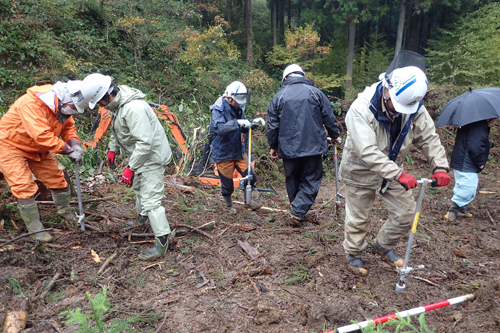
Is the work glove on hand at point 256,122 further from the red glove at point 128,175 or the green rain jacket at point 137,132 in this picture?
the red glove at point 128,175

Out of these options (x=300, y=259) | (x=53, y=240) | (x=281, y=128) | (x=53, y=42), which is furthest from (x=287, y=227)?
(x=53, y=42)

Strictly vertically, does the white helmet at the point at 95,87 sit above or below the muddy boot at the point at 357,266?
above

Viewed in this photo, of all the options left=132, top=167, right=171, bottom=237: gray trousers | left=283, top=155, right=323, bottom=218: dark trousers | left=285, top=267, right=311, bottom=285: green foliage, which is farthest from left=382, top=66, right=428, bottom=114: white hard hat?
left=132, top=167, right=171, bottom=237: gray trousers

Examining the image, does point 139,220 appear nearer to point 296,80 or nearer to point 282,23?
point 296,80

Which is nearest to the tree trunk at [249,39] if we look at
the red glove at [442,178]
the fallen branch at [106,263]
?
the fallen branch at [106,263]

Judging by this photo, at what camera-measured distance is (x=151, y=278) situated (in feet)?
10.9

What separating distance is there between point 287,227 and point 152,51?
1013 centimetres

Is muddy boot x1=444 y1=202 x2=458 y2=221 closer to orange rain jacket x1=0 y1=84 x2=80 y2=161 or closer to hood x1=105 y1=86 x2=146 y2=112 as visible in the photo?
hood x1=105 y1=86 x2=146 y2=112

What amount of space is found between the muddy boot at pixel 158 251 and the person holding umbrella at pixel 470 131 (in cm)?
408

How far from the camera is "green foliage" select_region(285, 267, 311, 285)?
317cm

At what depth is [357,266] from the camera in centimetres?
331

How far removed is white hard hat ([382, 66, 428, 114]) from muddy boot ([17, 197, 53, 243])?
3.92m

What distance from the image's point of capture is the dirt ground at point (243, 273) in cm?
265

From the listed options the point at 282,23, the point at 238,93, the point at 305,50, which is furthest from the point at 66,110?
the point at 282,23
